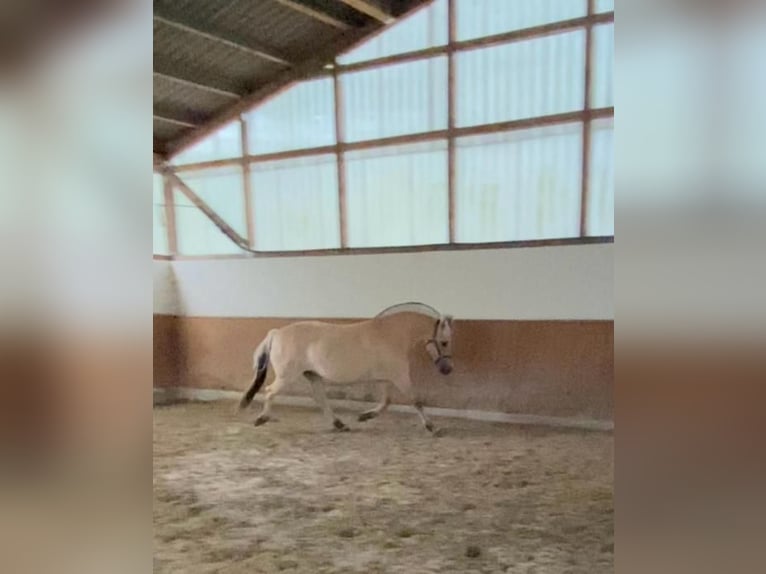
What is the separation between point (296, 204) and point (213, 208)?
0.38 feet

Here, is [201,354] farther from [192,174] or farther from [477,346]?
[477,346]

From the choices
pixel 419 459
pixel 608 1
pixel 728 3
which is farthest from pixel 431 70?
pixel 419 459

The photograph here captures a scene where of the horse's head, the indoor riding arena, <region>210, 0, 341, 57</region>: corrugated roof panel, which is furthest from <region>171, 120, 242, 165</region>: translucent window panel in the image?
the horse's head

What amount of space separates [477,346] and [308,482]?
273 mm

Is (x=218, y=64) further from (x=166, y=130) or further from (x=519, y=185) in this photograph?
(x=519, y=185)

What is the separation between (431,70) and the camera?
944mm

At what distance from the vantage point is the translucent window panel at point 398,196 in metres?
0.95

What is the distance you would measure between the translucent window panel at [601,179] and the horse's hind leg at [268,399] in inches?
17.1

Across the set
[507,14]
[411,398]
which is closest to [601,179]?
[507,14]

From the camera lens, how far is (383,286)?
0.98m

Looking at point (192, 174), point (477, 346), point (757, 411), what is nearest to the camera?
point (757, 411)

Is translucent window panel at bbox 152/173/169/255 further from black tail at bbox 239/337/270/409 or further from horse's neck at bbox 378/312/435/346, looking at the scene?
horse's neck at bbox 378/312/435/346

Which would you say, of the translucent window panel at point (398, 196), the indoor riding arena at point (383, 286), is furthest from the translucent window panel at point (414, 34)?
the translucent window panel at point (398, 196)

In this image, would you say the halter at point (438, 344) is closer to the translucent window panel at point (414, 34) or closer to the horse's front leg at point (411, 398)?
the horse's front leg at point (411, 398)
